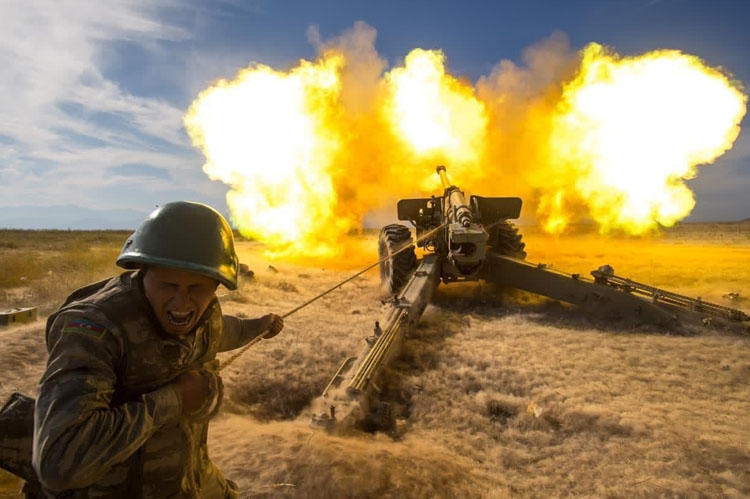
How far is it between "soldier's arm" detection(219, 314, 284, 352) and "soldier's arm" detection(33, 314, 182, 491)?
33.6 inches

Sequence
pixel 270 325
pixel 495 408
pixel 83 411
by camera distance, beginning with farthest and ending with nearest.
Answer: pixel 495 408 < pixel 270 325 < pixel 83 411

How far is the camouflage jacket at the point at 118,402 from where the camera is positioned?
1403mm

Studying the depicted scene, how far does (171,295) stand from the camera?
1831 millimetres

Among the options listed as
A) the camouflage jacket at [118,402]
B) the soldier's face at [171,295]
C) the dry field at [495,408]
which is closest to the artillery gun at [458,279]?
the dry field at [495,408]

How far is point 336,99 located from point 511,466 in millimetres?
14437

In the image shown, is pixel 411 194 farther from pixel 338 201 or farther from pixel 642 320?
pixel 642 320

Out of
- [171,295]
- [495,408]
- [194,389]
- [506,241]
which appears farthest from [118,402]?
[506,241]

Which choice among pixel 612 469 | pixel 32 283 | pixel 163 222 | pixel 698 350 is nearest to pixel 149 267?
pixel 163 222

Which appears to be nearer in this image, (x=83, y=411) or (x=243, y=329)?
(x=83, y=411)

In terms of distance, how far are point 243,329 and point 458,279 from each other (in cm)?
738

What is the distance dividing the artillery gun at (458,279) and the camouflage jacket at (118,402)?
2.19 m

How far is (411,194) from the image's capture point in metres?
16.0

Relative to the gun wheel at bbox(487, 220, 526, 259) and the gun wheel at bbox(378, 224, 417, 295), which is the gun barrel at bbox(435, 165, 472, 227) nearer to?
the gun wheel at bbox(378, 224, 417, 295)

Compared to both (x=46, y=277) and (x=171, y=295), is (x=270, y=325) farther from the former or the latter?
(x=46, y=277)
